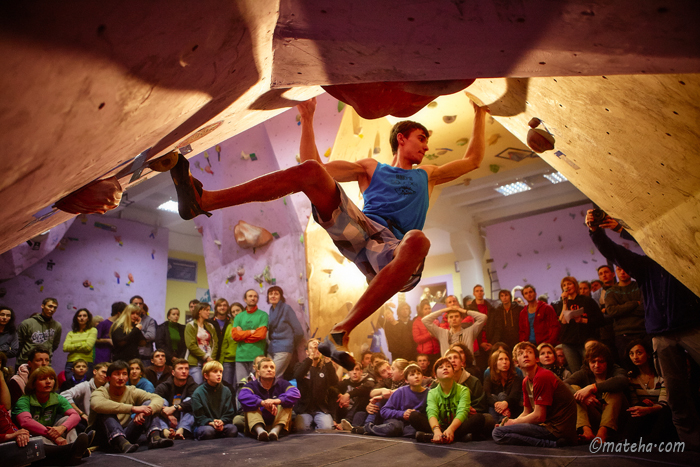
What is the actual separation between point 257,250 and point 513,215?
244 inches

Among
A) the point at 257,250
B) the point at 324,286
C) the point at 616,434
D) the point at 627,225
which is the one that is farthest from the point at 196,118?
the point at 257,250

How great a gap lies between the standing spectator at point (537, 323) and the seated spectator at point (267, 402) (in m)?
2.60

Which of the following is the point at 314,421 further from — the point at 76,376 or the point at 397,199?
the point at 397,199

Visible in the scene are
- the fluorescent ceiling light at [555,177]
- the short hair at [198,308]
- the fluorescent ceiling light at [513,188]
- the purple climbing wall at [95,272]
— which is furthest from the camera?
the fluorescent ceiling light at [513,188]

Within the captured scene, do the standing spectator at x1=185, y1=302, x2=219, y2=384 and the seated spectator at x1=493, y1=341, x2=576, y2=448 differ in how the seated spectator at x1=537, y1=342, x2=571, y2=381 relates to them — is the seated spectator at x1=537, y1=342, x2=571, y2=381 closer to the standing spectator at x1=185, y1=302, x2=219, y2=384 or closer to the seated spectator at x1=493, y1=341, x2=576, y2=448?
the seated spectator at x1=493, y1=341, x2=576, y2=448

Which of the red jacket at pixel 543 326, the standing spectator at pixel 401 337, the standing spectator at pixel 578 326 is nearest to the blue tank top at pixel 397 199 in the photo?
the standing spectator at pixel 578 326

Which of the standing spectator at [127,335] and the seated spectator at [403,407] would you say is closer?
the seated spectator at [403,407]

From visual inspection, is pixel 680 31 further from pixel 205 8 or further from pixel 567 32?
pixel 205 8

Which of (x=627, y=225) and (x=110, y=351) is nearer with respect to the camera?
(x=627, y=225)

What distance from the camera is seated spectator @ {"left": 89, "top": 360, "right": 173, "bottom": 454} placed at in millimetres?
4070

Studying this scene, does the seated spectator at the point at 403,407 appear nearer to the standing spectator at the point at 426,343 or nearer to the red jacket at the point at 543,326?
the standing spectator at the point at 426,343

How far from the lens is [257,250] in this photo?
6340 millimetres

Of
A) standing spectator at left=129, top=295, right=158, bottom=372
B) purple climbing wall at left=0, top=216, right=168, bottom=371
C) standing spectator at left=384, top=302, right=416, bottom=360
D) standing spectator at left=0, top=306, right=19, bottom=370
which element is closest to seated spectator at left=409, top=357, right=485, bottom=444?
standing spectator at left=384, top=302, right=416, bottom=360

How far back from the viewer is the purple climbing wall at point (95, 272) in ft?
24.9
